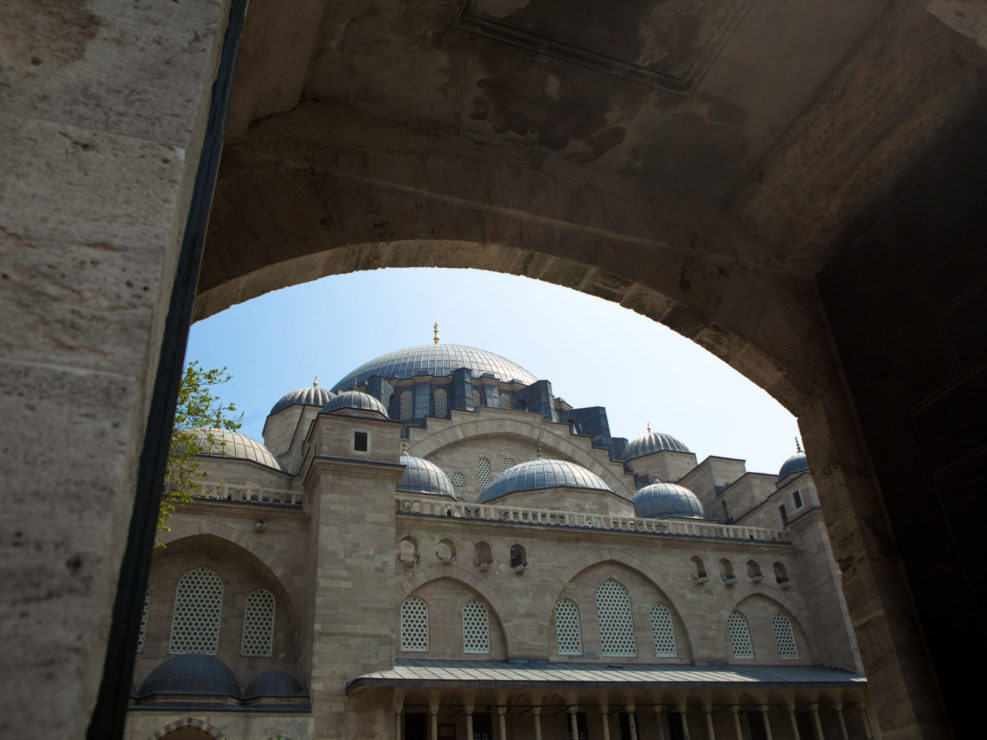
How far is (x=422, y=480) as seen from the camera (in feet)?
68.4

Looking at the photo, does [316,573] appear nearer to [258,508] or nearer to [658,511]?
[258,508]

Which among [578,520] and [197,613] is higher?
[578,520]

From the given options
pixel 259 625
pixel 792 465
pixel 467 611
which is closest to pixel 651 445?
pixel 792 465

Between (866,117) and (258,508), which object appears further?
(258,508)

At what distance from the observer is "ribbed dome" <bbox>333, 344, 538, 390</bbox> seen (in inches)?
1192

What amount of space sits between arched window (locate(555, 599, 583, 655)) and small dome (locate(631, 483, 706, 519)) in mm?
6088

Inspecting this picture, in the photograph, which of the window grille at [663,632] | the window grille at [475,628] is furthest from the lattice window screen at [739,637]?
the window grille at [475,628]

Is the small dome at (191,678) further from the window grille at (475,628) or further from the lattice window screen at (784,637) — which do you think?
the lattice window screen at (784,637)

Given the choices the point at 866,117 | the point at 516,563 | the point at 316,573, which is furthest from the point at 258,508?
the point at 866,117

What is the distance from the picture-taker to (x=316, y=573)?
569 inches

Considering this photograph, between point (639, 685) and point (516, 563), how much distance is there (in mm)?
3861

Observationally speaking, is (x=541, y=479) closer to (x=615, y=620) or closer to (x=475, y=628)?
(x=615, y=620)

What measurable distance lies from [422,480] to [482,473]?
183 inches

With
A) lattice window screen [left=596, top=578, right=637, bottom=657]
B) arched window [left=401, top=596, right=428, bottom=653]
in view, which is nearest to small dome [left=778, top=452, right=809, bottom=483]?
lattice window screen [left=596, top=578, right=637, bottom=657]
